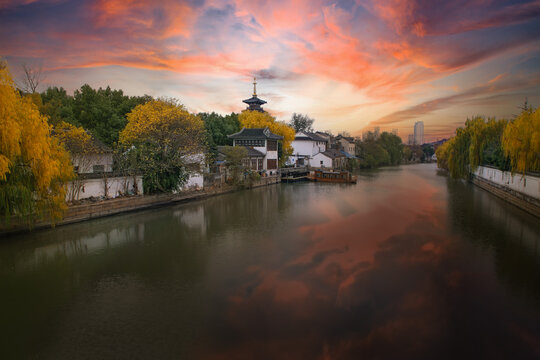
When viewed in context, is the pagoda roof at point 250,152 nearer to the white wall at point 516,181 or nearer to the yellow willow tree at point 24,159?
the yellow willow tree at point 24,159

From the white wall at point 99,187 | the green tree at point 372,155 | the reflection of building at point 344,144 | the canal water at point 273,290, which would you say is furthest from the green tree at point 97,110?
the green tree at point 372,155

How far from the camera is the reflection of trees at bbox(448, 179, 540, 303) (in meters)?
8.64

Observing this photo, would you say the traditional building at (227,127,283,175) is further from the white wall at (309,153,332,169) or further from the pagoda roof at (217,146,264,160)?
the white wall at (309,153,332,169)

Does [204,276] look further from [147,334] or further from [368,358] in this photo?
[368,358]

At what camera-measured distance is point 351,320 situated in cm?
645

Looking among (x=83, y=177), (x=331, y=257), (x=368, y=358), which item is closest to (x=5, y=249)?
(x=83, y=177)

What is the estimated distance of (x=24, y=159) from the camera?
10438mm

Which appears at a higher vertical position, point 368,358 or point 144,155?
point 144,155

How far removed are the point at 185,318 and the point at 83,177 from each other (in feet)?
37.4

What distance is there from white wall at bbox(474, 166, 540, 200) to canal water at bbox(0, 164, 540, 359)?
2.00m

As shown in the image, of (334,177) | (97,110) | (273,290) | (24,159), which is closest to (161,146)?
(24,159)

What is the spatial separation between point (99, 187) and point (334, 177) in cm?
2431

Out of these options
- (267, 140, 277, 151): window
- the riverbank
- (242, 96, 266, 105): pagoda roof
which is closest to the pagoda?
(242, 96, 266, 105): pagoda roof

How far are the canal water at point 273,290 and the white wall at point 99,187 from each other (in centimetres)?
164
